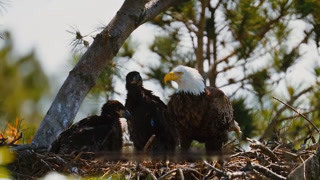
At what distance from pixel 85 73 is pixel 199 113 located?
3.87ft

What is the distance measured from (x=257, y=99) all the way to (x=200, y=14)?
1363 mm

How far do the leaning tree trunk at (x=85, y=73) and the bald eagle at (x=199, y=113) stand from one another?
2.74ft

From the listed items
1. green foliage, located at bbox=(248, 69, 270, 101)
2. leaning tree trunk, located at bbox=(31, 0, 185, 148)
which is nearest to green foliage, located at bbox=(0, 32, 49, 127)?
leaning tree trunk, located at bbox=(31, 0, 185, 148)

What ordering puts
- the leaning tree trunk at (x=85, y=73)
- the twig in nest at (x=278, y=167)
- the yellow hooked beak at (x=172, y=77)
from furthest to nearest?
the yellow hooked beak at (x=172, y=77)
the leaning tree trunk at (x=85, y=73)
the twig in nest at (x=278, y=167)

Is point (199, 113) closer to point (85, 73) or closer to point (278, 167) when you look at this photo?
point (85, 73)

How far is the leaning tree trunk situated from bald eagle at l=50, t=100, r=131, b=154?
0.16m

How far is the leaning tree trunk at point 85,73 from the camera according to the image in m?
6.83

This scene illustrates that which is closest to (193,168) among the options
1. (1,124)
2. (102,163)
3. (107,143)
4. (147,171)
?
(147,171)

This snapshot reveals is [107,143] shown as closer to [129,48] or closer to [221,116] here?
[221,116]

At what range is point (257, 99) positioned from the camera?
9.93 m

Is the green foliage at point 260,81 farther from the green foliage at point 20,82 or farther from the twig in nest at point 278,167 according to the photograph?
the twig in nest at point 278,167

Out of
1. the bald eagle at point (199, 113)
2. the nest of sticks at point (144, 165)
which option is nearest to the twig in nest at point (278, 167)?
the nest of sticks at point (144, 165)

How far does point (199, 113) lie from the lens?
7242 millimetres

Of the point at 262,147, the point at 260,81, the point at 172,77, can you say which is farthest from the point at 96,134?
the point at 260,81
